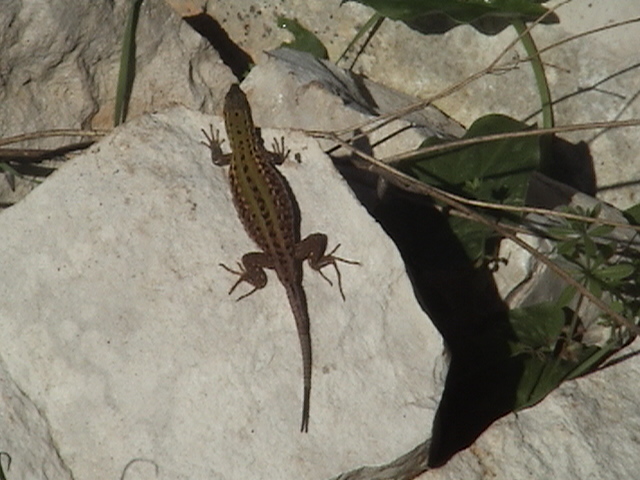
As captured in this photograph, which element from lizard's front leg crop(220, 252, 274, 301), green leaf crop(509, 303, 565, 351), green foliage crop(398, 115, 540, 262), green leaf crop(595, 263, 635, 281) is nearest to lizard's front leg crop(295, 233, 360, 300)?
lizard's front leg crop(220, 252, 274, 301)

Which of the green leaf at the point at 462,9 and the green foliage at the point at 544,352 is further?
the green leaf at the point at 462,9

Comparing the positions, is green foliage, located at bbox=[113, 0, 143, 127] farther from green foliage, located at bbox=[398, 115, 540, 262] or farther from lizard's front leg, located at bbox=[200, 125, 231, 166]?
green foliage, located at bbox=[398, 115, 540, 262]

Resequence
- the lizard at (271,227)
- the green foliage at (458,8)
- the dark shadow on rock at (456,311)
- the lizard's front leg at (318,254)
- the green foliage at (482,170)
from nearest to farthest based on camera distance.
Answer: the lizard at (271,227) < the lizard's front leg at (318,254) < the dark shadow on rock at (456,311) < the green foliage at (482,170) < the green foliage at (458,8)

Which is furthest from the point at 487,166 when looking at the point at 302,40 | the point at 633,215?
the point at 302,40

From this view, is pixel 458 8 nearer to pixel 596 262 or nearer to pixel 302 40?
pixel 302 40

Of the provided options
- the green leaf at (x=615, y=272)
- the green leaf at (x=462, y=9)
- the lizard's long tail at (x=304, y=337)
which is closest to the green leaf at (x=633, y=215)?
the green leaf at (x=615, y=272)

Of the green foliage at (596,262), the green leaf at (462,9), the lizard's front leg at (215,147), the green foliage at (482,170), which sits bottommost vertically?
the green foliage at (596,262)

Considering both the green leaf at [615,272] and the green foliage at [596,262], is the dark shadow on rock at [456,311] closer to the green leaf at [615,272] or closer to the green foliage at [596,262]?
the green foliage at [596,262]
